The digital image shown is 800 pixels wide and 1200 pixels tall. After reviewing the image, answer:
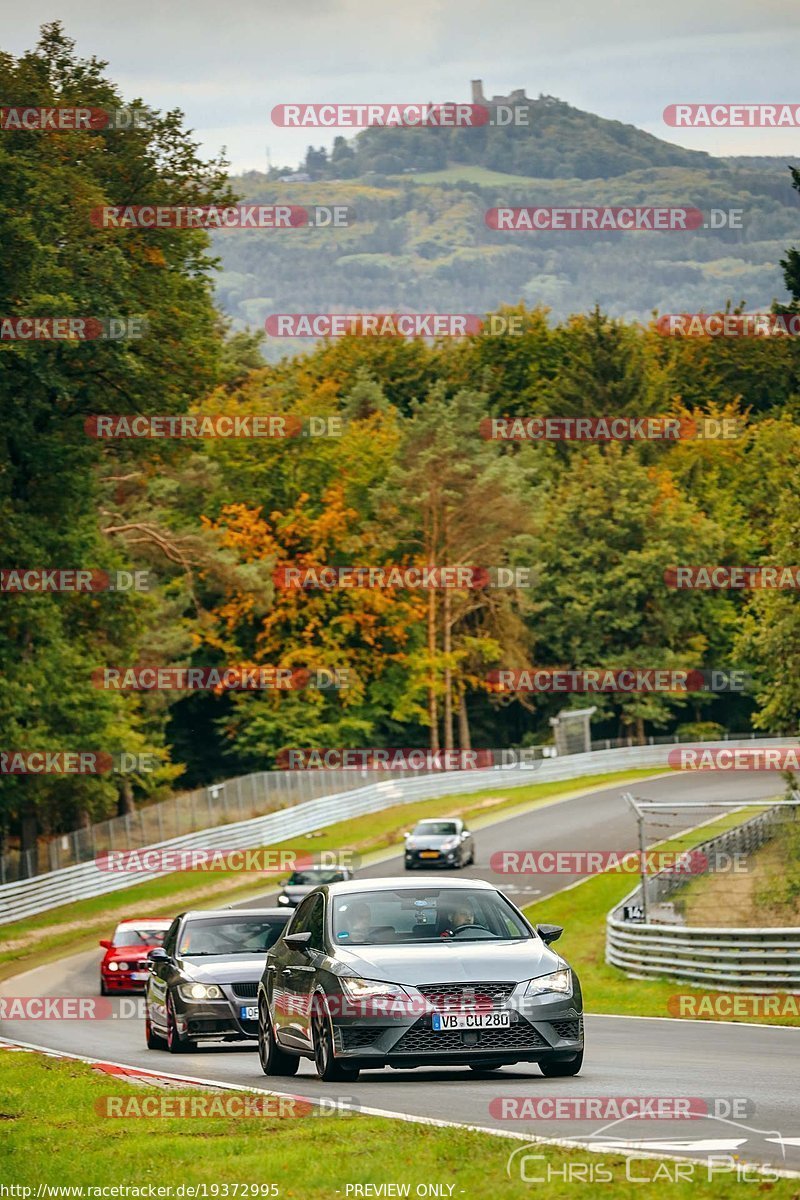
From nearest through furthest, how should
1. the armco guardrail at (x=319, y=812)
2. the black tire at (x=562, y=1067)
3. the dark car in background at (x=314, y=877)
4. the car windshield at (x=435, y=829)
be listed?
the black tire at (x=562, y=1067) → the dark car in background at (x=314, y=877) → the armco guardrail at (x=319, y=812) → the car windshield at (x=435, y=829)

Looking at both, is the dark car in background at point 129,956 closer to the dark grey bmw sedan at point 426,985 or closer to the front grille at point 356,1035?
the dark grey bmw sedan at point 426,985

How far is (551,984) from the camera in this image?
1306 centimetres

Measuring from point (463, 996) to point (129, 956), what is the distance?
67.4 ft

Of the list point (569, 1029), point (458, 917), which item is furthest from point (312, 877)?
point (569, 1029)

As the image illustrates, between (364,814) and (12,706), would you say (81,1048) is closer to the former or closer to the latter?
(12,706)

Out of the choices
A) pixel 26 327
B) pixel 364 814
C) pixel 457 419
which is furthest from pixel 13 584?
pixel 457 419

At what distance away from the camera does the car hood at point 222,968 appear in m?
18.3

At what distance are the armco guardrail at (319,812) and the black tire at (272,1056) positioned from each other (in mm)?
34303

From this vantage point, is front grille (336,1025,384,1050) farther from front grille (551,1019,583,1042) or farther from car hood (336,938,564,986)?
front grille (551,1019,583,1042)

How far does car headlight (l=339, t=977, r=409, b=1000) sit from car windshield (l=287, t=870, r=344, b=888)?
33.8m

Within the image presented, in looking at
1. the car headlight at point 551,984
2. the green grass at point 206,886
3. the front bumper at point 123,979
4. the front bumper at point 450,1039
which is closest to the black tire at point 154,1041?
the front bumper at point 450,1039

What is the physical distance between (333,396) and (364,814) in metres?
40.8

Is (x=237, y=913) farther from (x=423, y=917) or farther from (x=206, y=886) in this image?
(x=206, y=886)

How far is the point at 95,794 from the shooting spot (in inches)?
2153
